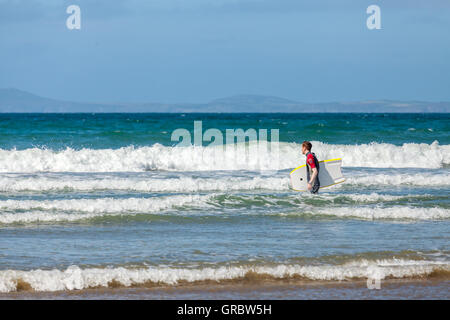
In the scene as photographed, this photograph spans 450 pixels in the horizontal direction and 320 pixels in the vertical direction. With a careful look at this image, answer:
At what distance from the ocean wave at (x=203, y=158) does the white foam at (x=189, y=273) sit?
47.9 ft

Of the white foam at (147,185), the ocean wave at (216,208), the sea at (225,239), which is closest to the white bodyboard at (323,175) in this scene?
the sea at (225,239)

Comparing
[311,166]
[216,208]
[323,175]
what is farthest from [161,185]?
[311,166]

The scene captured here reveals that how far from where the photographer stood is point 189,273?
7.41 m

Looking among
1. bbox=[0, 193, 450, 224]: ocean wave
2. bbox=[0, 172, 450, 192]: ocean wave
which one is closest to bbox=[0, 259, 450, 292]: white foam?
bbox=[0, 193, 450, 224]: ocean wave

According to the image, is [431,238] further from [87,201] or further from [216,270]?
[87,201]

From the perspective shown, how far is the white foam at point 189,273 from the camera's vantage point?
7059mm

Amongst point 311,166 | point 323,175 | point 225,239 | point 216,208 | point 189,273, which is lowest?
point 189,273

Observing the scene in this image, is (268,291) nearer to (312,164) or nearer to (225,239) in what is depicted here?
(225,239)

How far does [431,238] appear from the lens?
9469 millimetres

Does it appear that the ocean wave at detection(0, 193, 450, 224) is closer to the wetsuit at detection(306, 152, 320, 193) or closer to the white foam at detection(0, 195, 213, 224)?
the white foam at detection(0, 195, 213, 224)

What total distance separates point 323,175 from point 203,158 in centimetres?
1043

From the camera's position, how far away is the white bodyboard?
13.8 metres

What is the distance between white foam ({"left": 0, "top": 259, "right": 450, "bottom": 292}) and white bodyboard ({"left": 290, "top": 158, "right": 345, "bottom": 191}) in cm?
583

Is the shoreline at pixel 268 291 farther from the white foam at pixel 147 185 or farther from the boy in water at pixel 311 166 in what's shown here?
the white foam at pixel 147 185
